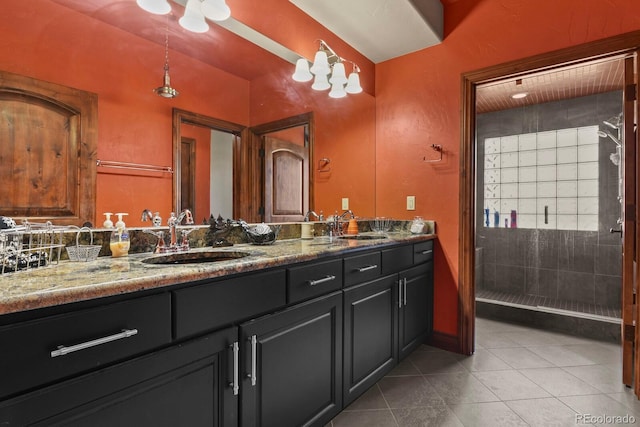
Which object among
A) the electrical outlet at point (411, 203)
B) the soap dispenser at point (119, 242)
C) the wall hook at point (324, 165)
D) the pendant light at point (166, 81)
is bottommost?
the soap dispenser at point (119, 242)

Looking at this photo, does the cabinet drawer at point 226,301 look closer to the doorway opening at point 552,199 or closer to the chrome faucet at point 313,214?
the chrome faucet at point 313,214

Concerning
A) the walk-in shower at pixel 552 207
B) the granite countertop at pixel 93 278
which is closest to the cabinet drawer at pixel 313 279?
the granite countertop at pixel 93 278

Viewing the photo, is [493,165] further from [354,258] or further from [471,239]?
[354,258]

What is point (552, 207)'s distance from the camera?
3762 millimetres

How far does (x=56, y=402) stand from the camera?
70 centimetres

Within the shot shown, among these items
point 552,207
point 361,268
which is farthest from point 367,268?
point 552,207

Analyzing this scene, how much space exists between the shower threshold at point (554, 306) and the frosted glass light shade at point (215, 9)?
3.34 meters

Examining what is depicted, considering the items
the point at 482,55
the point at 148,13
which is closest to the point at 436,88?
the point at 482,55

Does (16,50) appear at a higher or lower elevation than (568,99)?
lower

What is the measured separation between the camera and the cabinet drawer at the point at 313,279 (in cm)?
132

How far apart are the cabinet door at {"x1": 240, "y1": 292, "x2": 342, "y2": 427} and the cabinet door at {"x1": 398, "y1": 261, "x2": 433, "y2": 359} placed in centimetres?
73

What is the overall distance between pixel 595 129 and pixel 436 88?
86.9 inches

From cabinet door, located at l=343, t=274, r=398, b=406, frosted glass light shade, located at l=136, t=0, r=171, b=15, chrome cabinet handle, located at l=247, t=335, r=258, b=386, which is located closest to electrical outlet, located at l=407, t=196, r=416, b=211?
cabinet door, located at l=343, t=274, r=398, b=406

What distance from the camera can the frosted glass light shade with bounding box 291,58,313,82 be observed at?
7.23 ft
